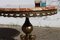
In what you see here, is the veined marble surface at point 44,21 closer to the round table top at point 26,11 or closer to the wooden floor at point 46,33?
the wooden floor at point 46,33

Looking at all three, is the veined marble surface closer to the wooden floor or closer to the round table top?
the wooden floor

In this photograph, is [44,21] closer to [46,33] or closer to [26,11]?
[46,33]

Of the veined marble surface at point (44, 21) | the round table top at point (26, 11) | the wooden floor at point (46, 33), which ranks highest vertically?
the round table top at point (26, 11)

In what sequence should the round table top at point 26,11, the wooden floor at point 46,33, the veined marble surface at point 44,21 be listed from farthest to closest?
the veined marble surface at point 44,21 → the wooden floor at point 46,33 → the round table top at point 26,11

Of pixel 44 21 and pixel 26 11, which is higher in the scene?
pixel 26 11

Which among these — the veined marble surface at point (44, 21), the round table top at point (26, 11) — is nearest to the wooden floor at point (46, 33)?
the veined marble surface at point (44, 21)

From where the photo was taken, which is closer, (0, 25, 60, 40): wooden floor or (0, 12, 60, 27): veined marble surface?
(0, 25, 60, 40): wooden floor

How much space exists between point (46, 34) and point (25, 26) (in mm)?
953

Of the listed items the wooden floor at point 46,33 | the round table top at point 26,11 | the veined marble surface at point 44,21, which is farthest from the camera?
the veined marble surface at point 44,21

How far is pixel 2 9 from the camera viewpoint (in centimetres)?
117

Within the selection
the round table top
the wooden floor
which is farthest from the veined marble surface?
the round table top

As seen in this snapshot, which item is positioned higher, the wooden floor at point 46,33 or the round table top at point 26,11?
the round table top at point 26,11

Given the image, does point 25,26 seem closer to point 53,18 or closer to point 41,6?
point 41,6

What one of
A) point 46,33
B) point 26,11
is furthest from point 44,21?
point 26,11
